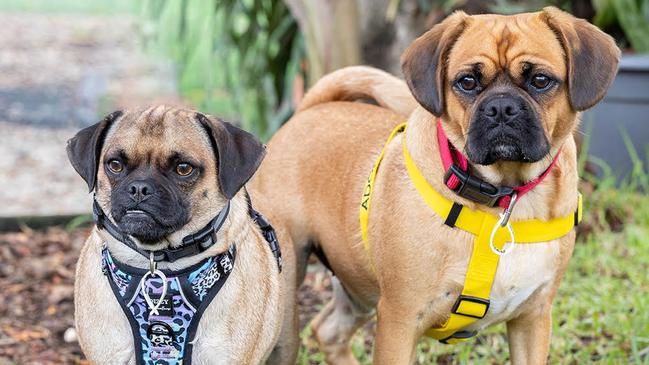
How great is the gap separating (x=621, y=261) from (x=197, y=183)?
3.51 meters

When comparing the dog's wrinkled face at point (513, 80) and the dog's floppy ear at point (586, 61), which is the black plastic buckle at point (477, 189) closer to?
the dog's wrinkled face at point (513, 80)

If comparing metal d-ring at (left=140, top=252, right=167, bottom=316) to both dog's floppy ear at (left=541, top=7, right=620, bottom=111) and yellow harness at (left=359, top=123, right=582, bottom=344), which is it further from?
dog's floppy ear at (left=541, top=7, right=620, bottom=111)

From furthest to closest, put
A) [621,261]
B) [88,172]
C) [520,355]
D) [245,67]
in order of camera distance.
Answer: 1. [245,67]
2. [621,261]
3. [520,355]
4. [88,172]

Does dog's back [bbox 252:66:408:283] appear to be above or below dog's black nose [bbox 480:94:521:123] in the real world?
below

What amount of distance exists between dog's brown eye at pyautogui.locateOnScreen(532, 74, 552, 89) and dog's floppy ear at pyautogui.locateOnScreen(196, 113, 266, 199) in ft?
3.29

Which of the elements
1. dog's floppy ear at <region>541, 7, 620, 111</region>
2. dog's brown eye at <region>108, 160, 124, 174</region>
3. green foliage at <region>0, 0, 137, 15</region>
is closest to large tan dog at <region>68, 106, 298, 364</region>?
dog's brown eye at <region>108, 160, 124, 174</region>

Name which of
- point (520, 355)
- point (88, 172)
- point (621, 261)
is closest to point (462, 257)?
point (520, 355)

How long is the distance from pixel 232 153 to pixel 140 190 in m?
0.38

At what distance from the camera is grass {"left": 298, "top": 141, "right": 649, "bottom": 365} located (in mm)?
5355

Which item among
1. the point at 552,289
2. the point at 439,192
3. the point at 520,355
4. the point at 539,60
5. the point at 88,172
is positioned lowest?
the point at 520,355

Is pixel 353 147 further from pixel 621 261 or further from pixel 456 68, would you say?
pixel 621 261

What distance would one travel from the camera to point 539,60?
3.85 metres

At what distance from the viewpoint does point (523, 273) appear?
4.05m

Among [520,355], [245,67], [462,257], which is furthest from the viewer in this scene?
[245,67]
